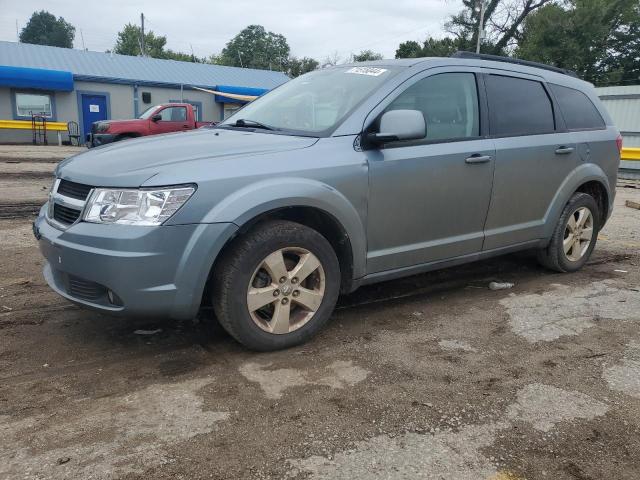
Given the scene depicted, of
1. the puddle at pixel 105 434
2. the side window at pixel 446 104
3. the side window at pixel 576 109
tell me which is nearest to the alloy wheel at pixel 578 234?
the side window at pixel 576 109

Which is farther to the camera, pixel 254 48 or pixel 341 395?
pixel 254 48

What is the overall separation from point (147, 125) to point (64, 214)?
1320 cm

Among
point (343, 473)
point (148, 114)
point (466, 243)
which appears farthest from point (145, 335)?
point (148, 114)

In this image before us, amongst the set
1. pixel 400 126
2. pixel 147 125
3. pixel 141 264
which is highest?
pixel 147 125

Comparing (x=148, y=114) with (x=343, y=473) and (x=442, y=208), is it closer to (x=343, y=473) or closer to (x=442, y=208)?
(x=442, y=208)

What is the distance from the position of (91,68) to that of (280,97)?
2712 centimetres

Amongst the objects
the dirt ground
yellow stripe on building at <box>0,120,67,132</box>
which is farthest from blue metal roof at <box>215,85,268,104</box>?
the dirt ground

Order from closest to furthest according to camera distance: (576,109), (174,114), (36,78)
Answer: (576,109), (174,114), (36,78)

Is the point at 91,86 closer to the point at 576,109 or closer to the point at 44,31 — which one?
the point at 576,109

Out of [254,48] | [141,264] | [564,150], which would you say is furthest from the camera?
[254,48]

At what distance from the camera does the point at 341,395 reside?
278 cm

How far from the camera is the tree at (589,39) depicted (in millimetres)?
36469

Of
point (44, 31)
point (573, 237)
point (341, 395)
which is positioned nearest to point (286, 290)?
point (341, 395)

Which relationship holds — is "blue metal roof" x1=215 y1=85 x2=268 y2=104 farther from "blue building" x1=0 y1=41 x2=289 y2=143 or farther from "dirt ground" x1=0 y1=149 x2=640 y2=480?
"dirt ground" x1=0 y1=149 x2=640 y2=480
